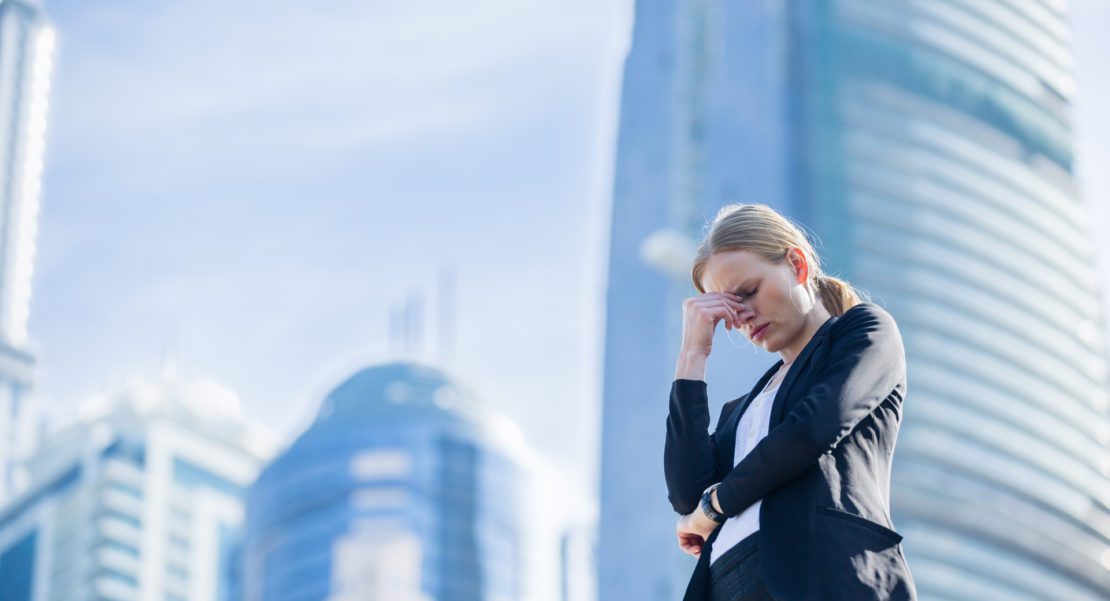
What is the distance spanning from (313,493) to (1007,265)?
38.0m

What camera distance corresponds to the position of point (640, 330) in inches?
2665

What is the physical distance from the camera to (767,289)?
360cm

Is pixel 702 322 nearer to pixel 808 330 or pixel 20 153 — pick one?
pixel 808 330

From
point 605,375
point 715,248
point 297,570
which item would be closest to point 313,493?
point 297,570

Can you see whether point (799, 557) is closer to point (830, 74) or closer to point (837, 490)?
point (837, 490)

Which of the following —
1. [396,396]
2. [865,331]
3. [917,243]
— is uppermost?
[396,396]

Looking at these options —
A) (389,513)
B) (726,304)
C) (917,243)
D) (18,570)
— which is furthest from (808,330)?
(18,570)

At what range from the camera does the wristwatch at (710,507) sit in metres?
3.45

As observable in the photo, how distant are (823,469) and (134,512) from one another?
351 ft

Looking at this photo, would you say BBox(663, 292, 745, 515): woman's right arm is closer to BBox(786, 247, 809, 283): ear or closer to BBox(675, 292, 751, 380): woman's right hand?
BBox(675, 292, 751, 380): woman's right hand

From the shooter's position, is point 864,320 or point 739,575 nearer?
point 739,575

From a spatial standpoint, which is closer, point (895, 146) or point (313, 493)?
point (895, 146)

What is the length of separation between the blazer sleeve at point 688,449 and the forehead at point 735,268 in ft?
0.70

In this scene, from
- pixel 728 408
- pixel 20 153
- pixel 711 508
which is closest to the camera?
pixel 711 508
